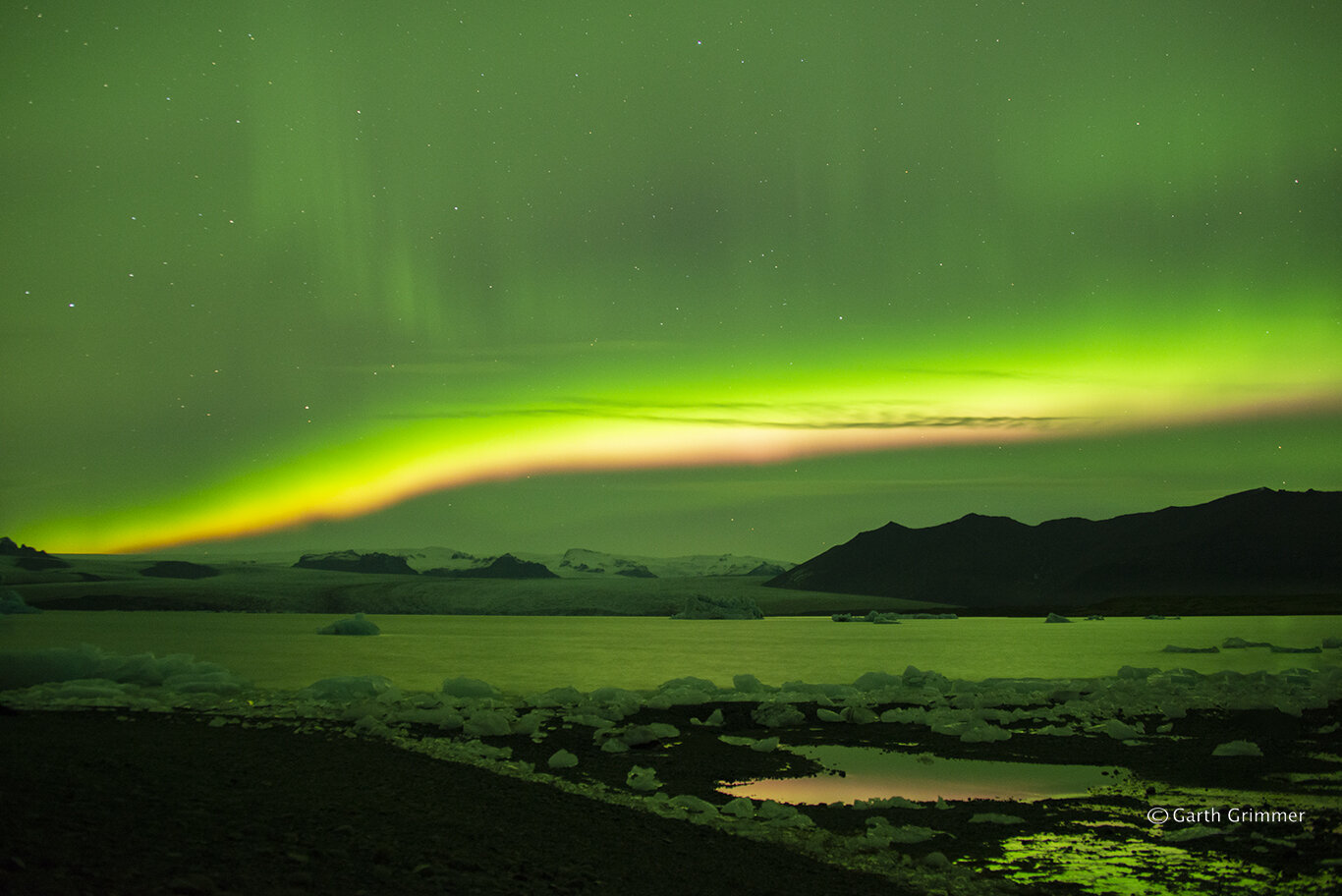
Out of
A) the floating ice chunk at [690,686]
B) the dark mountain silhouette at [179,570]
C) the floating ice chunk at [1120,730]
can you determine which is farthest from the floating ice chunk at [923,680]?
the dark mountain silhouette at [179,570]

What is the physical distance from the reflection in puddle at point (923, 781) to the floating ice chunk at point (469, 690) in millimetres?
9270

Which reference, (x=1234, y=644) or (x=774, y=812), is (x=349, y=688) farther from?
(x=1234, y=644)

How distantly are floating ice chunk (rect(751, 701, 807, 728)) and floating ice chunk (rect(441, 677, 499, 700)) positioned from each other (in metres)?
6.41

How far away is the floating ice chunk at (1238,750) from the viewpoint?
14.5 metres

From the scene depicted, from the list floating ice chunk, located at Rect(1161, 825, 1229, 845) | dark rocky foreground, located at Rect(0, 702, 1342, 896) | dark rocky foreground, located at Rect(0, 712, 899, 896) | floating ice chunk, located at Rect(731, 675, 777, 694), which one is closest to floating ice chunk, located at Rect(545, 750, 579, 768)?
dark rocky foreground, located at Rect(0, 702, 1342, 896)

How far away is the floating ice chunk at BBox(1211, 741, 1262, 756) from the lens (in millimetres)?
14508

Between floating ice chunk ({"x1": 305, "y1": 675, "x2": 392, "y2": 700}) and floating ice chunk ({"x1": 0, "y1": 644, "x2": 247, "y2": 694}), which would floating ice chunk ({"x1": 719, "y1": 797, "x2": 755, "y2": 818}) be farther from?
floating ice chunk ({"x1": 0, "y1": 644, "x2": 247, "y2": 694})

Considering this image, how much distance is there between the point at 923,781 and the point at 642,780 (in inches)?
158

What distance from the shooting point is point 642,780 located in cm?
1203

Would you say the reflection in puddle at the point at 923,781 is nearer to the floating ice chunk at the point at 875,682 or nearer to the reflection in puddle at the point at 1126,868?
the reflection in puddle at the point at 1126,868

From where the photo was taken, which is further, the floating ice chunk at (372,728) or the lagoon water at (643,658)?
the lagoon water at (643,658)

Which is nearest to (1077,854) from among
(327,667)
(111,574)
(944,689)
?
(944,689)

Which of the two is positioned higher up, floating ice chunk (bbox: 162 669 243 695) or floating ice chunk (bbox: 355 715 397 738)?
floating ice chunk (bbox: 355 715 397 738)

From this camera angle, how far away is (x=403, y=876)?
637 cm
